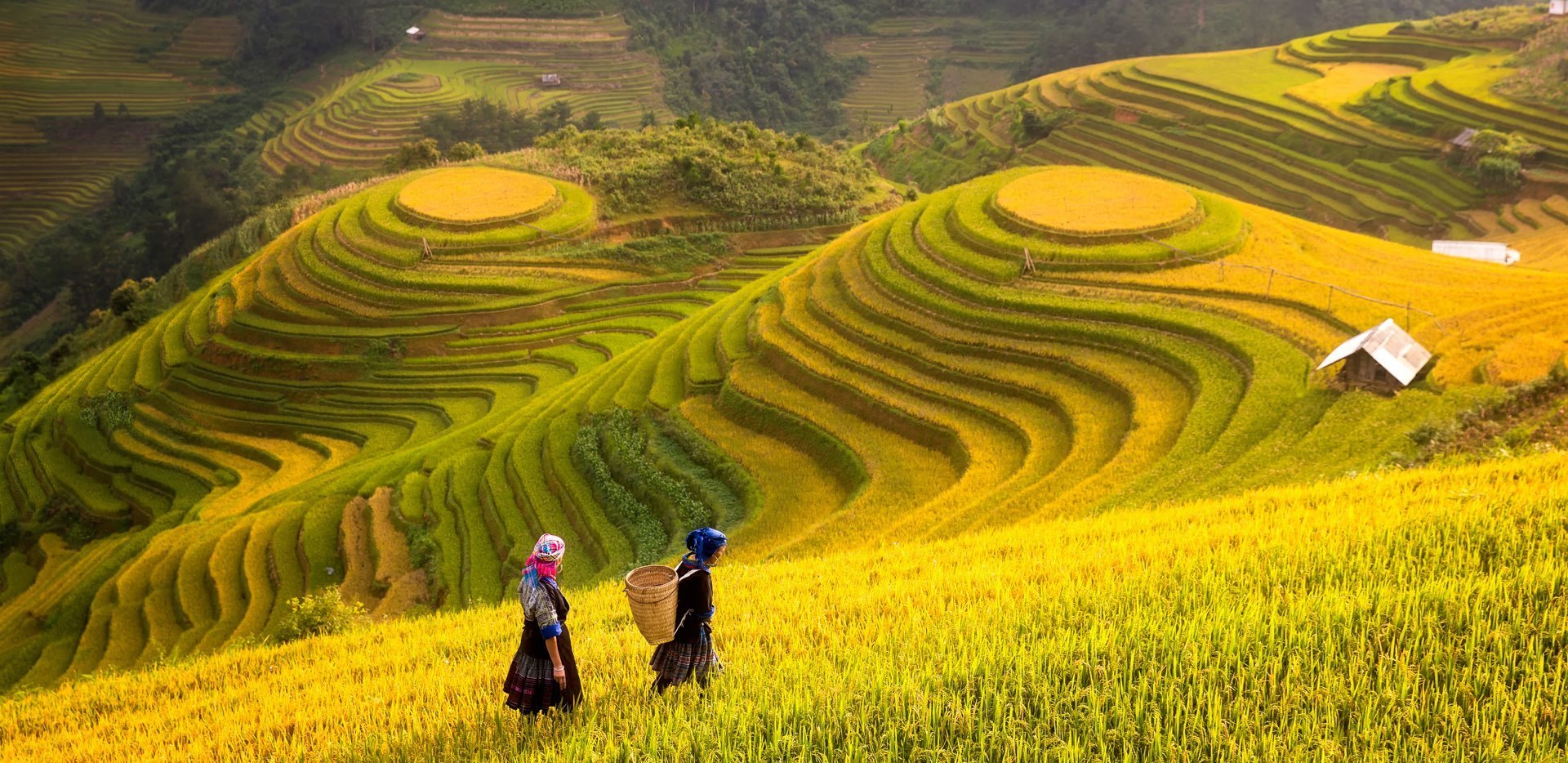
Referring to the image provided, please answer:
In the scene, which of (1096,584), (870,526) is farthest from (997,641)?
(870,526)

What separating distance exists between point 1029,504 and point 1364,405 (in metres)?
5.84

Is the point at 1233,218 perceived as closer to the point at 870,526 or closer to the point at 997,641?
the point at 870,526

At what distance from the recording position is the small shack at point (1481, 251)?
3428 centimetres

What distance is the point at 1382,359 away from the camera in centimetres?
1494

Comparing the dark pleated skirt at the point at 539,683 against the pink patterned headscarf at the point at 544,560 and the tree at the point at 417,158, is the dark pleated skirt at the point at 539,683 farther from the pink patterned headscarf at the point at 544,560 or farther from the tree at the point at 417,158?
the tree at the point at 417,158

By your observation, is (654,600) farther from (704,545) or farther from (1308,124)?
(1308,124)

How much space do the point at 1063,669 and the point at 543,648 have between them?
3.28 m

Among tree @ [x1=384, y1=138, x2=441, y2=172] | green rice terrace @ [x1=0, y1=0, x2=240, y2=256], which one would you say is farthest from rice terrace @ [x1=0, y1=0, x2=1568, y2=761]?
green rice terrace @ [x1=0, y1=0, x2=240, y2=256]

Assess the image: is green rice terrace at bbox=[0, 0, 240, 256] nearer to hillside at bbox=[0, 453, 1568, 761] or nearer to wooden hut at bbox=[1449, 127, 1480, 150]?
hillside at bbox=[0, 453, 1568, 761]

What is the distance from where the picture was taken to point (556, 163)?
45.2 m

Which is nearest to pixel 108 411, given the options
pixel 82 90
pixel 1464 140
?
pixel 1464 140

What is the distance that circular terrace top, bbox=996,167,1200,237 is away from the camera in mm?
24359

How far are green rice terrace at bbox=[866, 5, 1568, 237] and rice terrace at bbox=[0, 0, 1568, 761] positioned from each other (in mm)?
351

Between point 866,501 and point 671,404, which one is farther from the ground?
point 866,501
